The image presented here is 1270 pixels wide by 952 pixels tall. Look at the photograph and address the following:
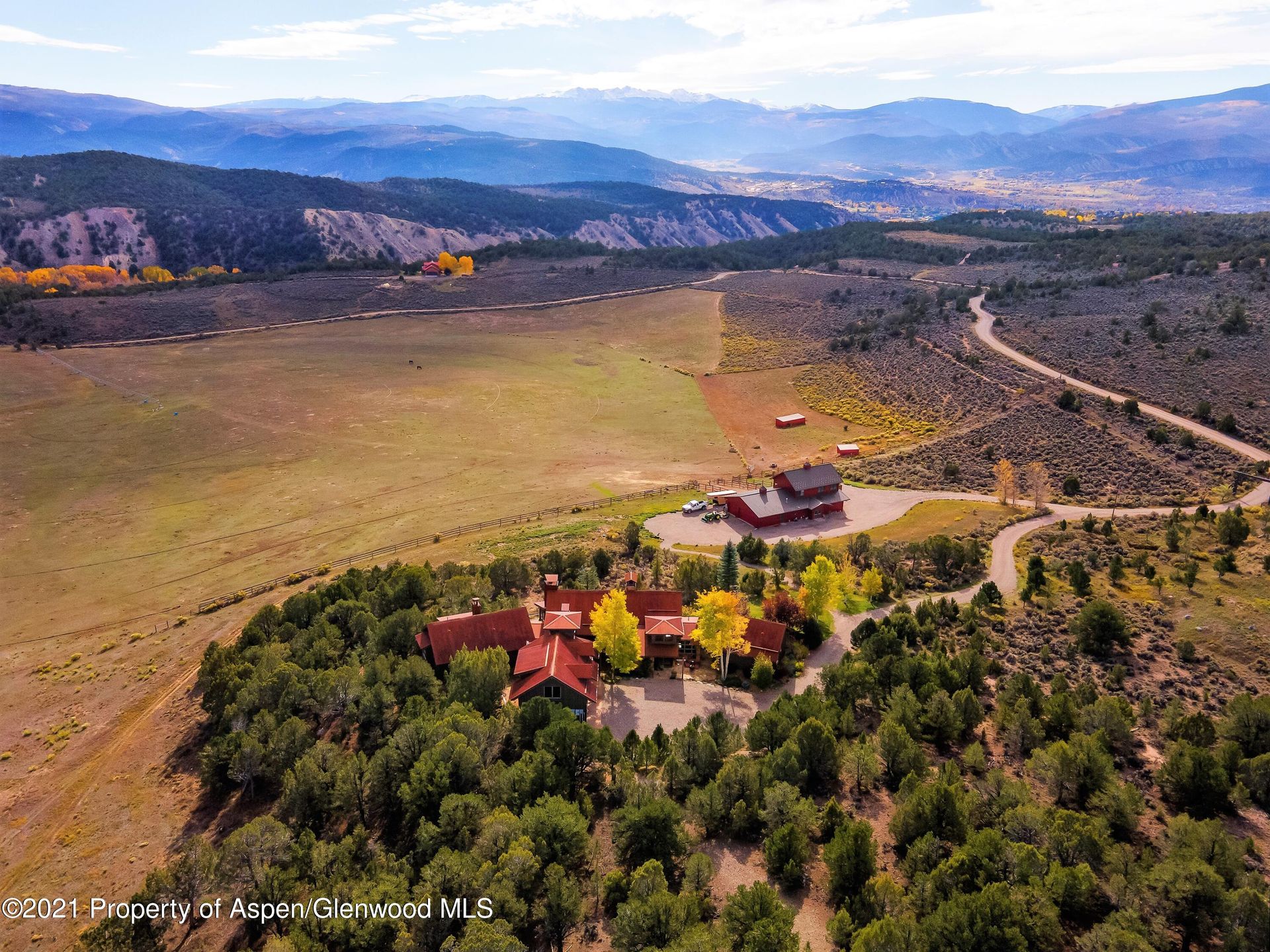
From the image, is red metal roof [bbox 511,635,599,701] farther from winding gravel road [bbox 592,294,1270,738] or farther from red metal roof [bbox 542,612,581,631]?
winding gravel road [bbox 592,294,1270,738]

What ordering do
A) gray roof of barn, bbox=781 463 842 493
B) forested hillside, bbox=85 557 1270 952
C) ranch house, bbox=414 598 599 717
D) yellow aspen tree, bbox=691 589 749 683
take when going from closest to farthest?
forested hillside, bbox=85 557 1270 952 → ranch house, bbox=414 598 599 717 → yellow aspen tree, bbox=691 589 749 683 → gray roof of barn, bbox=781 463 842 493

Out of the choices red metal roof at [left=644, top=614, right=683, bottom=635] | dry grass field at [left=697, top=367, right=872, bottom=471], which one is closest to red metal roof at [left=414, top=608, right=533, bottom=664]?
red metal roof at [left=644, top=614, right=683, bottom=635]

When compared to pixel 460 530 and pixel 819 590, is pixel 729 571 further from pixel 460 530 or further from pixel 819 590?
pixel 460 530

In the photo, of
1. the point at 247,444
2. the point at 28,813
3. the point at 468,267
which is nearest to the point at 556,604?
the point at 28,813

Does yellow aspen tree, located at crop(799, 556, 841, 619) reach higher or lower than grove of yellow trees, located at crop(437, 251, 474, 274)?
lower

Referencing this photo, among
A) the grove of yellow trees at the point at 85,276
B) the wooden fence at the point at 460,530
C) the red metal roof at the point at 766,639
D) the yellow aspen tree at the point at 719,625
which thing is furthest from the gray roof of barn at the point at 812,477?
the grove of yellow trees at the point at 85,276

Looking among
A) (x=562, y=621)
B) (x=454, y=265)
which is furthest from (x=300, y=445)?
(x=454, y=265)

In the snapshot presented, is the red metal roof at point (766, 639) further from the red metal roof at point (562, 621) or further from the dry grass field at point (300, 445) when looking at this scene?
the dry grass field at point (300, 445)
